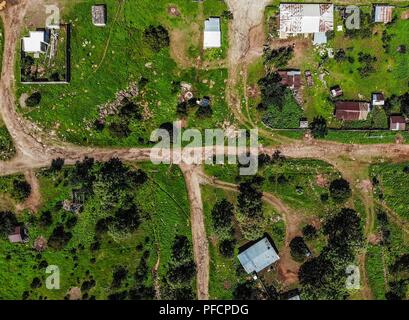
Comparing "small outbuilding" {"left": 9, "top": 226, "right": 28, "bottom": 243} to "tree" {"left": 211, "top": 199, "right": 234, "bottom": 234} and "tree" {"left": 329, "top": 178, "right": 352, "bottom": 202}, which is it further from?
"tree" {"left": 329, "top": 178, "right": 352, "bottom": 202}

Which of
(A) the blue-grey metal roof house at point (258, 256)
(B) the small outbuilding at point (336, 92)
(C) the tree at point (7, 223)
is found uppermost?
(B) the small outbuilding at point (336, 92)

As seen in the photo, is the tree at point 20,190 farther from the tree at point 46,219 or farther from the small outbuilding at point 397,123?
the small outbuilding at point 397,123

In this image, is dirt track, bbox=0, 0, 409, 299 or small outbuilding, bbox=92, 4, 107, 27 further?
dirt track, bbox=0, 0, 409, 299

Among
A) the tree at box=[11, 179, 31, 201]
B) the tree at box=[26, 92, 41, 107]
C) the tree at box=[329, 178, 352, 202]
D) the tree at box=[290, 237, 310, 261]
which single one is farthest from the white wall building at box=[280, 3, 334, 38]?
the tree at box=[11, 179, 31, 201]

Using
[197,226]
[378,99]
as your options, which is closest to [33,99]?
[197,226]

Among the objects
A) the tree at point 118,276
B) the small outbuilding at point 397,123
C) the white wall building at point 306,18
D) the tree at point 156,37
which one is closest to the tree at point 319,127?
the small outbuilding at point 397,123

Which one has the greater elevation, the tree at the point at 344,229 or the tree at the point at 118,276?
the tree at the point at 344,229
